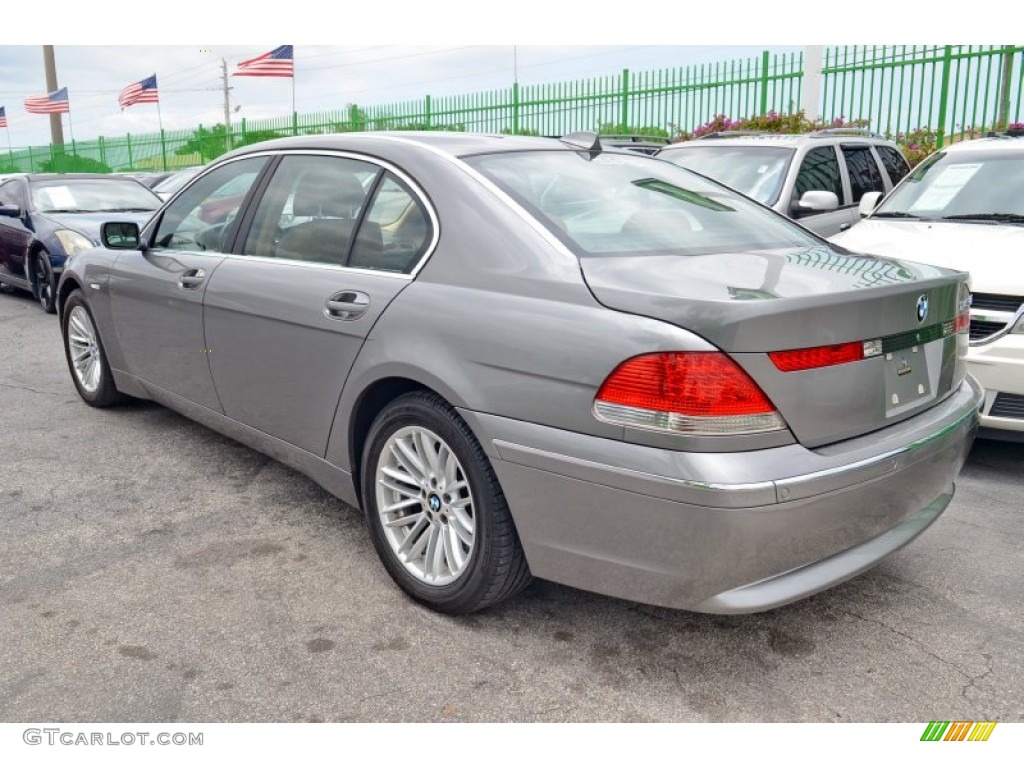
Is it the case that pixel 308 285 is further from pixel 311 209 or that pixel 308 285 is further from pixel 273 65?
pixel 273 65

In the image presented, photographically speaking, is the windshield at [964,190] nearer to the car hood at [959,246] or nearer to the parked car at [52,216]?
the car hood at [959,246]

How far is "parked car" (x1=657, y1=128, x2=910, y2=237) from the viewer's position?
7180mm

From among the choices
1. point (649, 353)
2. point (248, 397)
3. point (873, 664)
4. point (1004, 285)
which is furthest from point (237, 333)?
point (1004, 285)

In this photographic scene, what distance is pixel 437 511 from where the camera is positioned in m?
2.97

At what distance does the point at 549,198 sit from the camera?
3055 mm

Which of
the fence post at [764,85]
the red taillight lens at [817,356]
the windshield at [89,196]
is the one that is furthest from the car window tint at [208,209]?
the fence post at [764,85]

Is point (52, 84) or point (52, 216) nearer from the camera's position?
point (52, 216)

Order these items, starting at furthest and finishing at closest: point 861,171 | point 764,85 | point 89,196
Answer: point 764,85, point 89,196, point 861,171

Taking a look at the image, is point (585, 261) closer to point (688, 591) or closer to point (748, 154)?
point (688, 591)

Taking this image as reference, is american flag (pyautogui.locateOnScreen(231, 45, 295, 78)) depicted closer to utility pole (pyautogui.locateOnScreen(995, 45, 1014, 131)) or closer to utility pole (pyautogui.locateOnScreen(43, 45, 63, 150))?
utility pole (pyautogui.locateOnScreen(43, 45, 63, 150))

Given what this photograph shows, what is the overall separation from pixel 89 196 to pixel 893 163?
8.31 metres

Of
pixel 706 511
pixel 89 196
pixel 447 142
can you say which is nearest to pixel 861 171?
pixel 447 142

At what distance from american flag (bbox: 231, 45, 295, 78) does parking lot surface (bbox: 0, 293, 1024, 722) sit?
1981 cm
